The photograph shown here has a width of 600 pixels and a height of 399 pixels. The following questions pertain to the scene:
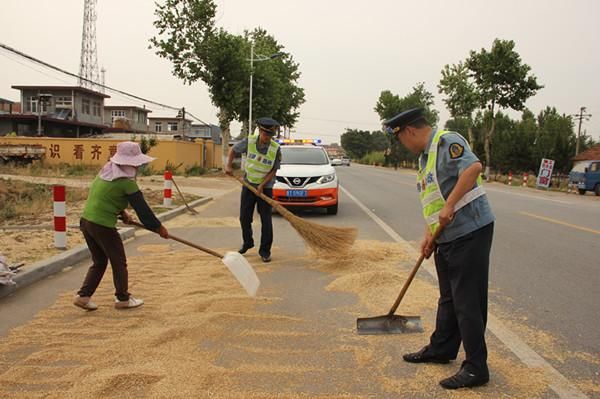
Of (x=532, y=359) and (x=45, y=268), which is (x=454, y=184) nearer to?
(x=532, y=359)

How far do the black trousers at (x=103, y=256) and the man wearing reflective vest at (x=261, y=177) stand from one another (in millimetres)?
2340

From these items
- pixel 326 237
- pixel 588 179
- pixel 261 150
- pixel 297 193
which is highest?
pixel 261 150

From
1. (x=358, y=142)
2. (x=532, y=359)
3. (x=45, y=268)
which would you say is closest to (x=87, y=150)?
(x=45, y=268)

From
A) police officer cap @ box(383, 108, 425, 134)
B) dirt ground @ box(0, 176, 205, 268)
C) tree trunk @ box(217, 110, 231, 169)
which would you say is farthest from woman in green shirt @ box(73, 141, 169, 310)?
tree trunk @ box(217, 110, 231, 169)

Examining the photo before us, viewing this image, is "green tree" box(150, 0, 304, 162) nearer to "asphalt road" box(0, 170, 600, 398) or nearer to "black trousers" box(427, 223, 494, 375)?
"asphalt road" box(0, 170, 600, 398)

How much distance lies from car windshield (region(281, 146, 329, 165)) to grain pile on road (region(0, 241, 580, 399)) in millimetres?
6452

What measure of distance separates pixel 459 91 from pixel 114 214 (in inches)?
1467

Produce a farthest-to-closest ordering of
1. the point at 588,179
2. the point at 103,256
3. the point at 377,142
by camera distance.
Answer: the point at 377,142 → the point at 588,179 → the point at 103,256

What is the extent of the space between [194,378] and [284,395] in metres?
0.59

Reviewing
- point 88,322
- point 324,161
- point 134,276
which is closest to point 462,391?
point 88,322

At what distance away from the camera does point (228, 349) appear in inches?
141

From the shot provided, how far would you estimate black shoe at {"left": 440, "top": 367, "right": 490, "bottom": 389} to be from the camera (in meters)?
3.03

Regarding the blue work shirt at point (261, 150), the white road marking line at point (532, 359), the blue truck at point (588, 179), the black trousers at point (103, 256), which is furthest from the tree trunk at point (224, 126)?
the white road marking line at point (532, 359)

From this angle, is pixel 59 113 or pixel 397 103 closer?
pixel 59 113
